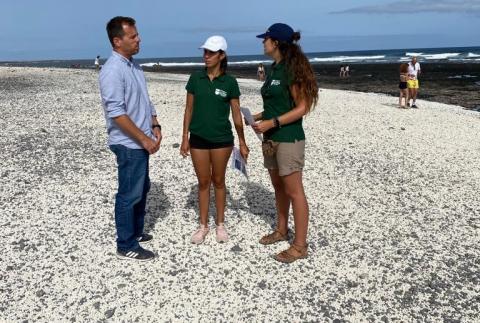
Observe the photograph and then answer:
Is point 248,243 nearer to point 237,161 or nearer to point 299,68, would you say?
point 237,161

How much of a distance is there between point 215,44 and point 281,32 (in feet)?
2.37

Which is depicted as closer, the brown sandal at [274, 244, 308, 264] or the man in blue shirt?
the man in blue shirt

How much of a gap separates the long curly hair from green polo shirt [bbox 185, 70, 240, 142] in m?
0.68

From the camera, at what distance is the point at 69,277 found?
4762 millimetres

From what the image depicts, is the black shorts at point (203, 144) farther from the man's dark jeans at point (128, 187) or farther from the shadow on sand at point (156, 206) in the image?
the shadow on sand at point (156, 206)

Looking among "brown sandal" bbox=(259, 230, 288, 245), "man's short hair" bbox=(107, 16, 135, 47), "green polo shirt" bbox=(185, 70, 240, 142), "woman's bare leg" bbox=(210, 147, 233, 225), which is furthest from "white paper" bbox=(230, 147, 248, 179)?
Answer: "man's short hair" bbox=(107, 16, 135, 47)

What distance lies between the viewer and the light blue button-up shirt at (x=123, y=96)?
4.16 metres

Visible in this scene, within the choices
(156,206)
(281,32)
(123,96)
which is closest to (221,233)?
(156,206)

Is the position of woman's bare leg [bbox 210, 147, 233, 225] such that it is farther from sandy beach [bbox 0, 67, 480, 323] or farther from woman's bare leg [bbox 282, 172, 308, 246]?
woman's bare leg [bbox 282, 172, 308, 246]

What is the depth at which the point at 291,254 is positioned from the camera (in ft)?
16.6

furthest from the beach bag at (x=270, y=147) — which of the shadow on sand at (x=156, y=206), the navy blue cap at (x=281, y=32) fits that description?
the shadow on sand at (x=156, y=206)

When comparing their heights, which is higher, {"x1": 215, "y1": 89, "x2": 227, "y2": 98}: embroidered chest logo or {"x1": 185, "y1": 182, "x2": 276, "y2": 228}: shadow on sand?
{"x1": 215, "y1": 89, "x2": 227, "y2": 98}: embroidered chest logo

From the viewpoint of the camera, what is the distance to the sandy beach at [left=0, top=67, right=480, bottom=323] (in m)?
4.32

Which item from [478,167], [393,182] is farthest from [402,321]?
[478,167]
